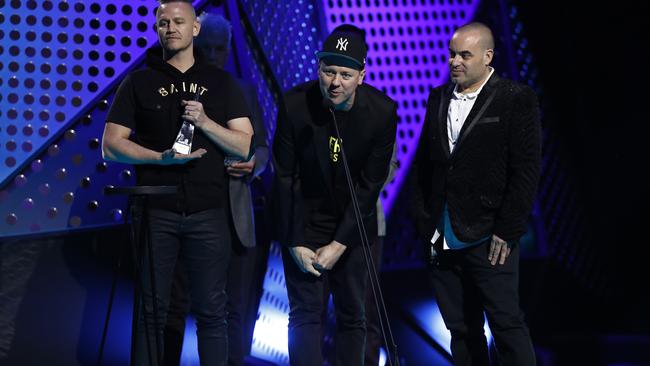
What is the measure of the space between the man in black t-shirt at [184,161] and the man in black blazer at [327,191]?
229 mm

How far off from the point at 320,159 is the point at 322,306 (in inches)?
23.4

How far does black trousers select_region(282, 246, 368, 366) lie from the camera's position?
359 centimetres

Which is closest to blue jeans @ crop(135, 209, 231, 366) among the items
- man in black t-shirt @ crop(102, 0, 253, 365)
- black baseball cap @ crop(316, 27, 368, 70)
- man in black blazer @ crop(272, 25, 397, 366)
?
man in black t-shirt @ crop(102, 0, 253, 365)

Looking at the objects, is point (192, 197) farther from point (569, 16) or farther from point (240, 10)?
point (569, 16)

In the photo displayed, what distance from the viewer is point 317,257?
360 cm

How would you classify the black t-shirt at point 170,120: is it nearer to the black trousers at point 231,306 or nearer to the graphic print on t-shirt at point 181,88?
the graphic print on t-shirt at point 181,88

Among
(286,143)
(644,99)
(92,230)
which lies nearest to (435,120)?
(286,143)

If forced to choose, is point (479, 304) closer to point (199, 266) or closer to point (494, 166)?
point (494, 166)

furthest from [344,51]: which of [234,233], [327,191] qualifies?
[234,233]

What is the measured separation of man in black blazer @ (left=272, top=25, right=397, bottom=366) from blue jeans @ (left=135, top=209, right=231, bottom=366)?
0.27m

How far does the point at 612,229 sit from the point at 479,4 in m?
1.64

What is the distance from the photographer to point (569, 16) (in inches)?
221

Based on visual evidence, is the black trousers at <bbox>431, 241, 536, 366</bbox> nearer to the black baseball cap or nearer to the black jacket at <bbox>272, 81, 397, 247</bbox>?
the black jacket at <bbox>272, 81, 397, 247</bbox>

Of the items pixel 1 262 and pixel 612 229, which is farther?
pixel 612 229
